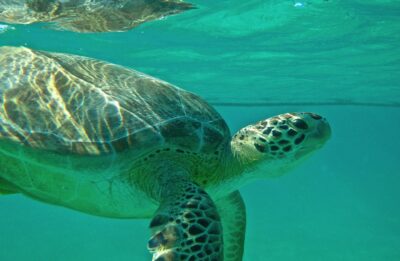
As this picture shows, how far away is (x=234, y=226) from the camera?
218 inches

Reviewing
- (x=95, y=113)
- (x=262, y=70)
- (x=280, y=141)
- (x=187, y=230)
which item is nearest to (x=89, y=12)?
(x=95, y=113)

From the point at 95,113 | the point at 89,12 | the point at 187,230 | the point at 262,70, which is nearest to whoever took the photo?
the point at 187,230

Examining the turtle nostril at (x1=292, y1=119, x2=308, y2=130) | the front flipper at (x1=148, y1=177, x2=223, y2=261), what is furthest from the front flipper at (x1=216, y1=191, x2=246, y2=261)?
the front flipper at (x1=148, y1=177, x2=223, y2=261)

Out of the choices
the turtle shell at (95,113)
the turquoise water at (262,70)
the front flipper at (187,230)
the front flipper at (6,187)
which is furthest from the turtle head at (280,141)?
the turquoise water at (262,70)

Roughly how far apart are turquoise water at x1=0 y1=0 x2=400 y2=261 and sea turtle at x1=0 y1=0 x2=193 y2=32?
81 cm

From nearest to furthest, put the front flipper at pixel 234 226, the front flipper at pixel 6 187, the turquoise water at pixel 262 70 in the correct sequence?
the front flipper at pixel 6 187, the front flipper at pixel 234 226, the turquoise water at pixel 262 70

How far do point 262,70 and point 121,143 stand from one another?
15369 mm

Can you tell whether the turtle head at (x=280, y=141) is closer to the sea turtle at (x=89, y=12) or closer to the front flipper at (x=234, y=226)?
the front flipper at (x=234, y=226)

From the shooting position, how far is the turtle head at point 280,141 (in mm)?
4242

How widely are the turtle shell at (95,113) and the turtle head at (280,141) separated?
297 mm

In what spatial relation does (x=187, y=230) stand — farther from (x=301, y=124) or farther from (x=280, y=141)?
(x=301, y=124)

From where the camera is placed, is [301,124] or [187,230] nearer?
[187,230]

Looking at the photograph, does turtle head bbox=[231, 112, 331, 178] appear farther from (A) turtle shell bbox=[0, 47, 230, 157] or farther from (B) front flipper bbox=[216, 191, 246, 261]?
(B) front flipper bbox=[216, 191, 246, 261]

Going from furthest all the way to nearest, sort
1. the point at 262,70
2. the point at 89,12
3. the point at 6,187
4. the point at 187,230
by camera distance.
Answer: the point at 262,70 → the point at 89,12 → the point at 6,187 → the point at 187,230
